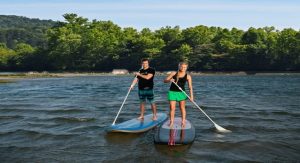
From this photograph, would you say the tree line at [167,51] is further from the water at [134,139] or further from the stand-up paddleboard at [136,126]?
the stand-up paddleboard at [136,126]

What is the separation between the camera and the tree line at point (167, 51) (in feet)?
349

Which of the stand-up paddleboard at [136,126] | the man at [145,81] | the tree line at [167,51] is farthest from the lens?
the tree line at [167,51]

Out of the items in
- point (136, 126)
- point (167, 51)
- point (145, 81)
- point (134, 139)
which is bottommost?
point (134, 139)

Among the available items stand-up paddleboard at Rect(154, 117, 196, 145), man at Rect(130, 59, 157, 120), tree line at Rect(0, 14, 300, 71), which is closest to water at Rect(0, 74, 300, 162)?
stand-up paddleboard at Rect(154, 117, 196, 145)

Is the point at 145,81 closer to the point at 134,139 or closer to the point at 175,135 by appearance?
the point at 134,139

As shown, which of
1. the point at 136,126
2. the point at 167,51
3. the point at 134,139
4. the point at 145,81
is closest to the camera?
the point at 134,139

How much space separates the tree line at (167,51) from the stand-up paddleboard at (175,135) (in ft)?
320

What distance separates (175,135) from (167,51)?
109103 millimetres

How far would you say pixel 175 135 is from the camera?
1199 cm

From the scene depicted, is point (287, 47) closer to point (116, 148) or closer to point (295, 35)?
point (295, 35)

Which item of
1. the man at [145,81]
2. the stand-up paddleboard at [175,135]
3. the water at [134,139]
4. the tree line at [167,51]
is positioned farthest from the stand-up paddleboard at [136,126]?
the tree line at [167,51]

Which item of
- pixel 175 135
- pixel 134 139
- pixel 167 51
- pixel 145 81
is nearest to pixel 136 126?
pixel 134 139

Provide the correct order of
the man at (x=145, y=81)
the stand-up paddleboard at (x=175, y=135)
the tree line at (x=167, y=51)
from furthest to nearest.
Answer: the tree line at (x=167, y=51) < the man at (x=145, y=81) < the stand-up paddleboard at (x=175, y=135)

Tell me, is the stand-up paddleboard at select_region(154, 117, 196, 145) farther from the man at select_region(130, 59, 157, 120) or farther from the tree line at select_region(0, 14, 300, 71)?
the tree line at select_region(0, 14, 300, 71)
